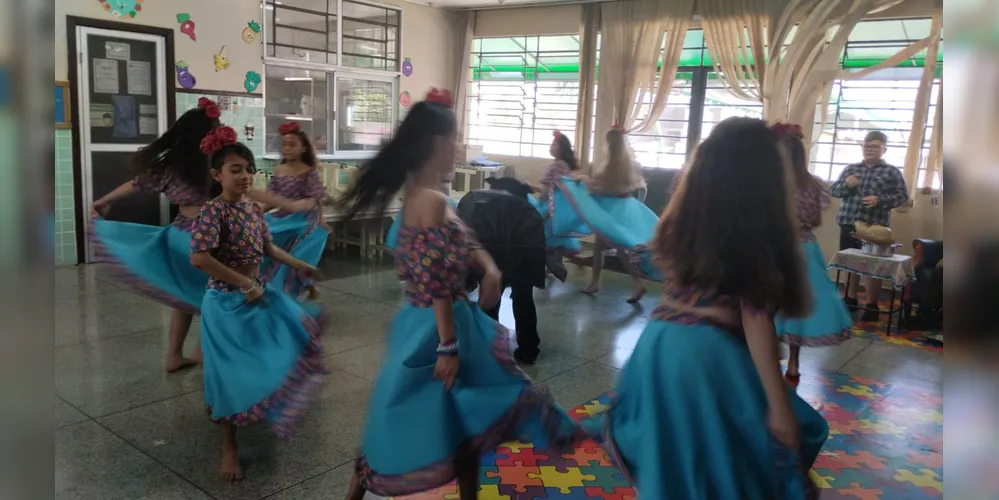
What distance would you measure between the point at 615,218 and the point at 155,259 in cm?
351

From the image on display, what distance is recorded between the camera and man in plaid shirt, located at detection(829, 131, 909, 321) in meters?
5.64

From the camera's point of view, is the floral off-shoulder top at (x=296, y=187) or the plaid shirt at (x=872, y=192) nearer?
the floral off-shoulder top at (x=296, y=187)

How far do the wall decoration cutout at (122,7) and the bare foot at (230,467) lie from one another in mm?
5109

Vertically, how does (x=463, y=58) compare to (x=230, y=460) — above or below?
above

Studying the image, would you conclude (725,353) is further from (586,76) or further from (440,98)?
(586,76)

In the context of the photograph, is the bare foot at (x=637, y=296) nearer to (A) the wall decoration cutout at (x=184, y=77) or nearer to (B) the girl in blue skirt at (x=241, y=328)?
(B) the girl in blue skirt at (x=241, y=328)

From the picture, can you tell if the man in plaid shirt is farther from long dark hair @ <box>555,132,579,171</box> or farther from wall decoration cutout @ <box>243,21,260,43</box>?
wall decoration cutout @ <box>243,21,260,43</box>

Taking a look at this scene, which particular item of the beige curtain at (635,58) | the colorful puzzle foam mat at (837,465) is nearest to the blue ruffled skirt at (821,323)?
the colorful puzzle foam mat at (837,465)

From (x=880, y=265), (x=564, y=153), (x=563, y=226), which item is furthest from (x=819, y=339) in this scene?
(x=564, y=153)

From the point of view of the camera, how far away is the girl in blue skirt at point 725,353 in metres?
1.80

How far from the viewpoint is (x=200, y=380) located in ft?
12.7

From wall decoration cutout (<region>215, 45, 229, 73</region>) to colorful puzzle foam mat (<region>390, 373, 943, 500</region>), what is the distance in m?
5.41

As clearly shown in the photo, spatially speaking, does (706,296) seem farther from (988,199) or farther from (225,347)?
(225,347)

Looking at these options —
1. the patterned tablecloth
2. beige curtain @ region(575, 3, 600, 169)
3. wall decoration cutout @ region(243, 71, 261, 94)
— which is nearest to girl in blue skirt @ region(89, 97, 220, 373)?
wall decoration cutout @ region(243, 71, 261, 94)
